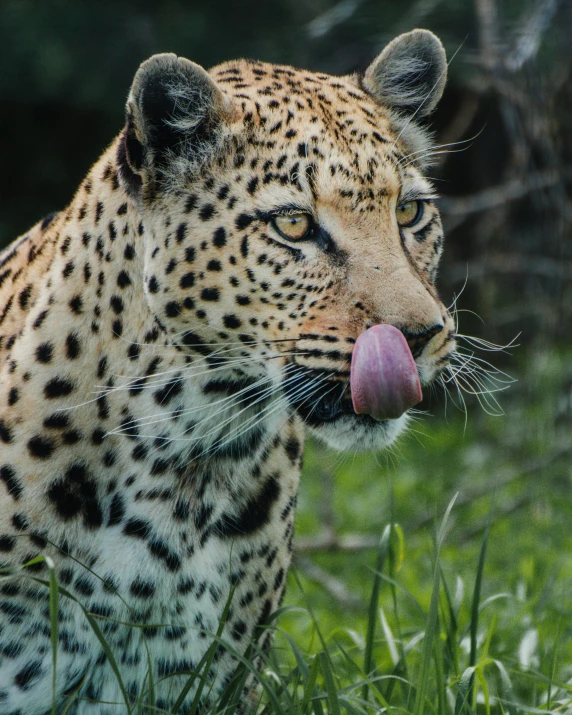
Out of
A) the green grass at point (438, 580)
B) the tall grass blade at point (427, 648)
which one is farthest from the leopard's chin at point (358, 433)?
the tall grass blade at point (427, 648)

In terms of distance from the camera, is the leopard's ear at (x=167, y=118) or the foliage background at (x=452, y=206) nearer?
the leopard's ear at (x=167, y=118)

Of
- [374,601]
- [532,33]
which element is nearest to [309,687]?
[374,601]

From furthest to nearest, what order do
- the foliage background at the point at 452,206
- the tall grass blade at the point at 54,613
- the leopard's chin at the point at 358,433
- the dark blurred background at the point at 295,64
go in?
1. the dark blurred background at the point at 295,64
2. the foliage background at the point at 452,206
3. the leopard's chin at the point at 358,433
4. the tall grass blade at the point at 54,613

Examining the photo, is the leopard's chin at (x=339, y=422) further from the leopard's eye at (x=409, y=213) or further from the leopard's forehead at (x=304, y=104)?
the leopard's forehead at (x=304, y=104)

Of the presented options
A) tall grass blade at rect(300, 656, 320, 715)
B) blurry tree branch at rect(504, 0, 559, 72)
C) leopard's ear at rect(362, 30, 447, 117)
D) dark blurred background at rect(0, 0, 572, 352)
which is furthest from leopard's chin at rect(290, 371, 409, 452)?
dark blurred background at rect(0, 0, 572, 352)

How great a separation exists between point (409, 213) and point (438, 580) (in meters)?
1.18

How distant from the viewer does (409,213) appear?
11.1 ft

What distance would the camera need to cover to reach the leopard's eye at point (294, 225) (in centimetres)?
310

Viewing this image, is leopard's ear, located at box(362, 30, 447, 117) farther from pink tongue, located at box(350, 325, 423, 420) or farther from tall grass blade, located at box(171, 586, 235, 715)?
tall grass blade, located at box(171, 586, 235, 715)

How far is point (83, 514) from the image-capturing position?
10.4 ft

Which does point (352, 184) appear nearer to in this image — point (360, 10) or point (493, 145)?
point (360, 10)

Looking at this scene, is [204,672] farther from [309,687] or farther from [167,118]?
[167,118]

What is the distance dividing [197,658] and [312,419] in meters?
0.84

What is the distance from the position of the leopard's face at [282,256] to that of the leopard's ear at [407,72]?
0.52 meters
